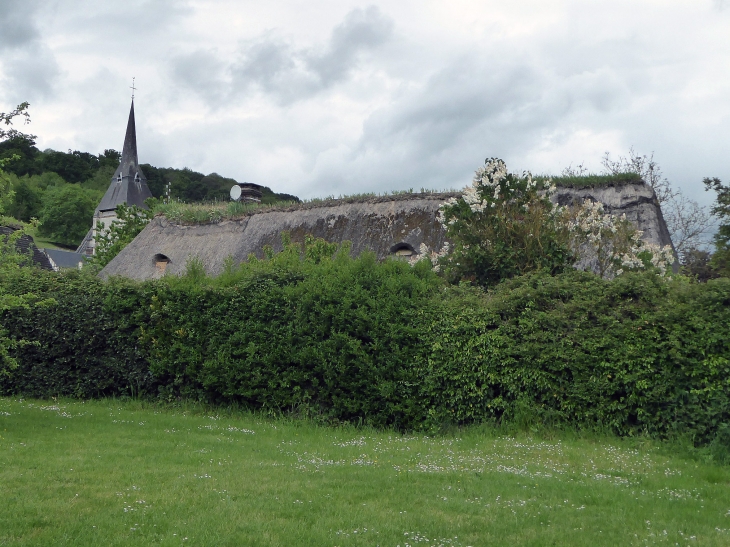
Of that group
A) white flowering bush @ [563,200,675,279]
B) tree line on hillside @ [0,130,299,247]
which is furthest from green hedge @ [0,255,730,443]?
tree line on hillside @ [0,130,299,247]

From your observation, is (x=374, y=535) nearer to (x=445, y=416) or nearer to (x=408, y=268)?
(x=445, y=416)

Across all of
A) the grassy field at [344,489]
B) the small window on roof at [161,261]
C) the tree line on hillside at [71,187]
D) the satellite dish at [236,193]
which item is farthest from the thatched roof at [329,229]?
the tree line on hillside at [71,187]

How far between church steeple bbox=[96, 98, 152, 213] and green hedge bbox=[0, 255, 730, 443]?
172 ft

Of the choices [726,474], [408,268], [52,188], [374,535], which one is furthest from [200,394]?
[52,188]

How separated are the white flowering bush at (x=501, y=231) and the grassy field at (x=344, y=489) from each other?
11.5 ft

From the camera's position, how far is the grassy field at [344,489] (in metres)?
4.78

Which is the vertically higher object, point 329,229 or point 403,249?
point 329,229

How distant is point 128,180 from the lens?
62.2 m

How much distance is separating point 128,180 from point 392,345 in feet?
190

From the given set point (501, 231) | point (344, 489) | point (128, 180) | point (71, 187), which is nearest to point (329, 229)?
point (501, 231)

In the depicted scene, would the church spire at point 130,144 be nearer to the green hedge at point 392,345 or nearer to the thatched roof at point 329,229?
the thatched roof at point 329,229

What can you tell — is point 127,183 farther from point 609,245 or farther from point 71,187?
point 609,245

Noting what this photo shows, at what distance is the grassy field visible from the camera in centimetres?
478

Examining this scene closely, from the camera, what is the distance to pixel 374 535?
475 centimetres
